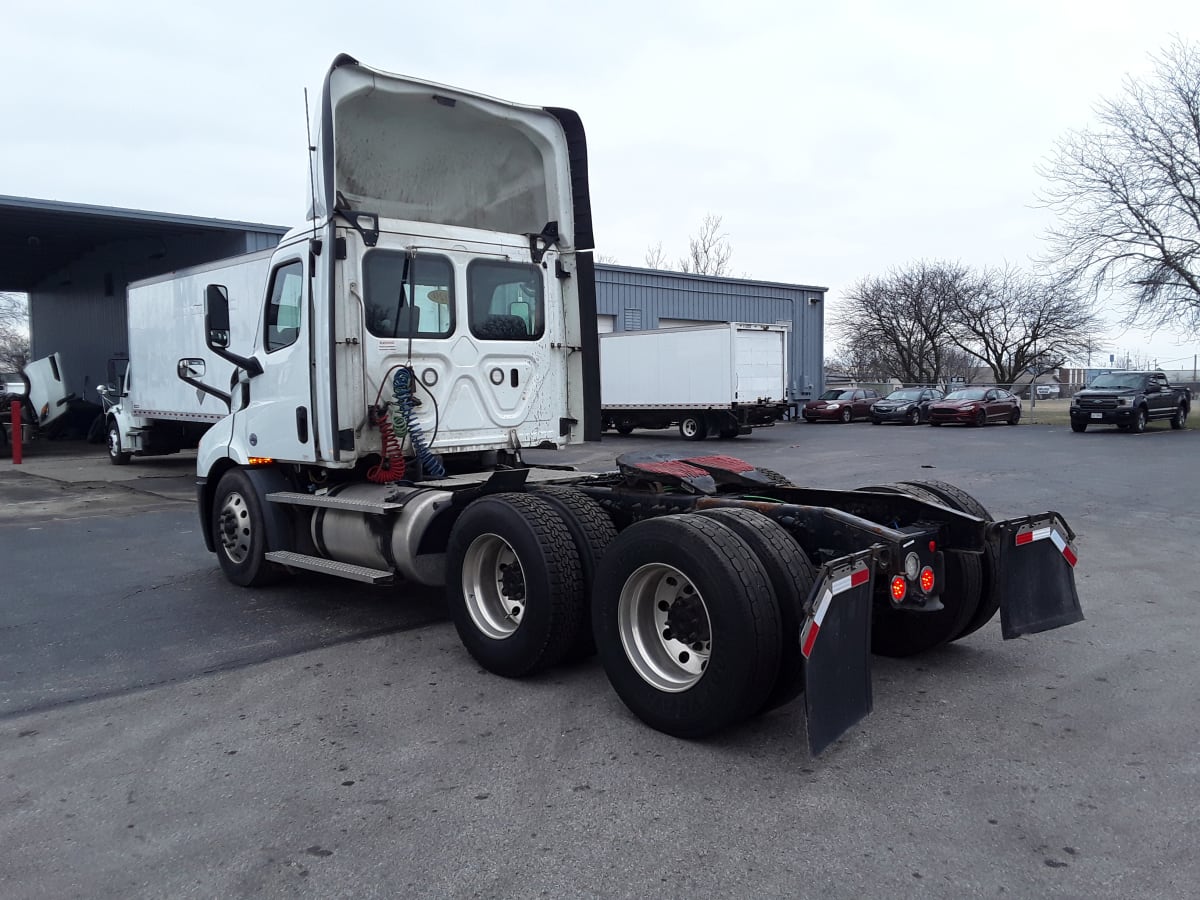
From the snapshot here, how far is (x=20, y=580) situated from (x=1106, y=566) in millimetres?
9439

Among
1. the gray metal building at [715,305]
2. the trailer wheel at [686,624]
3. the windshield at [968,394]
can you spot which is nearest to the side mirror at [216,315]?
the trailer wheel at [686,624]

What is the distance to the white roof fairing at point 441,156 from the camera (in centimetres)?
622

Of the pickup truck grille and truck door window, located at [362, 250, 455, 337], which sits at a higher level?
truck door window, located at [362, 250, 455, 337]

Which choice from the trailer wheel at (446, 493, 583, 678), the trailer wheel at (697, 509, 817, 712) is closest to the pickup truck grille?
the trailer wheel at (446, 493, 583, 678)

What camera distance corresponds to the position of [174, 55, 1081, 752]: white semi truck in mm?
3984

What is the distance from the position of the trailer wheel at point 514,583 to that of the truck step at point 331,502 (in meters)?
0.65

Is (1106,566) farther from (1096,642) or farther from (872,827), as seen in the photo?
(872,827)

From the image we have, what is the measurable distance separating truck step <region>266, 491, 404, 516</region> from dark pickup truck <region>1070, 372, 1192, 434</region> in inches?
1034

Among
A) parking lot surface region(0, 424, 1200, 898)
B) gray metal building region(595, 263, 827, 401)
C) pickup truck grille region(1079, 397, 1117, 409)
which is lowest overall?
parking lot surface region(0, 424, 1200, 898)

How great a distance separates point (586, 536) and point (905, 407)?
3235cm

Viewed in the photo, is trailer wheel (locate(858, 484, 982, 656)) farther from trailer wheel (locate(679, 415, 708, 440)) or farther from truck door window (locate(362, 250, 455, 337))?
trailer wheel (locate(679, 415, 708, 440))

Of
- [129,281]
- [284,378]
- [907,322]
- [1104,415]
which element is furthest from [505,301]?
[907,322]

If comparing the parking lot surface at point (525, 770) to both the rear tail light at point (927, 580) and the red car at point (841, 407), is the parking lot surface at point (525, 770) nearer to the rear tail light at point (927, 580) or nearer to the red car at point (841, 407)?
the rear tail light at point (927, 580)

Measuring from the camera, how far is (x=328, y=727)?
14.5ft
